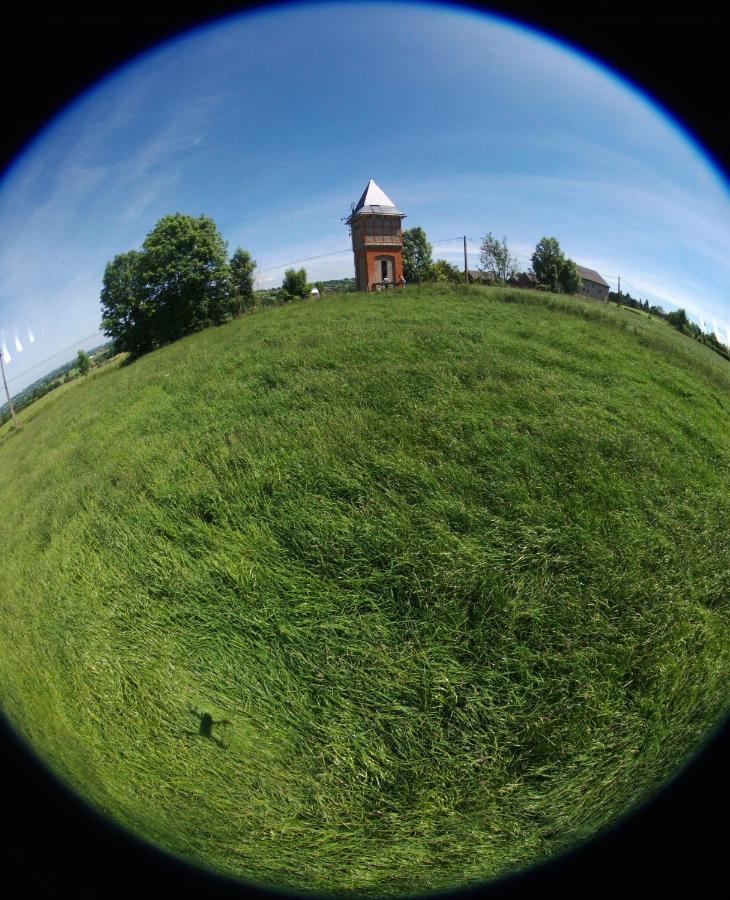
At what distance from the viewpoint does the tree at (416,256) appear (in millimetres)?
2334

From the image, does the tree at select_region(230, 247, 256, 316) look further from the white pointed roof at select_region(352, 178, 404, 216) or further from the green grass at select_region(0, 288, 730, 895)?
the white pointed roof at select_region(352, 178, 404, 216)

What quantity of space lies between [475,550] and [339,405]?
119 cm

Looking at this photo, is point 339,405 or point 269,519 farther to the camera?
point 339,405

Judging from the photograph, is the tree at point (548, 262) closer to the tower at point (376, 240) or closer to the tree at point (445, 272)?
the tree at point (445, 272)

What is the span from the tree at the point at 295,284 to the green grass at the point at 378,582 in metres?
0.20

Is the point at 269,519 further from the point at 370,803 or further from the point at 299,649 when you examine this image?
the point at 370,803

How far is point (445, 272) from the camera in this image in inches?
99.7

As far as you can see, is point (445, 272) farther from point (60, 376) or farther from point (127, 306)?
point (60, 376)

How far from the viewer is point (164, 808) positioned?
169 centimetres

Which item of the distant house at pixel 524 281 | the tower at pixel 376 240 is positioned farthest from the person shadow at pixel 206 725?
the distant house at pixel 524 281

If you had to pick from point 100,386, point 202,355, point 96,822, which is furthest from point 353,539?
point 100,386

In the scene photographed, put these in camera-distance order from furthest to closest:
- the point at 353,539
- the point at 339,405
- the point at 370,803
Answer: the point at 339,405
the point at 353,539
the point at 370,803

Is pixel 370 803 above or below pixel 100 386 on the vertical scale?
below

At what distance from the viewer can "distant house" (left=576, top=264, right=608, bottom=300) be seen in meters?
2.48
